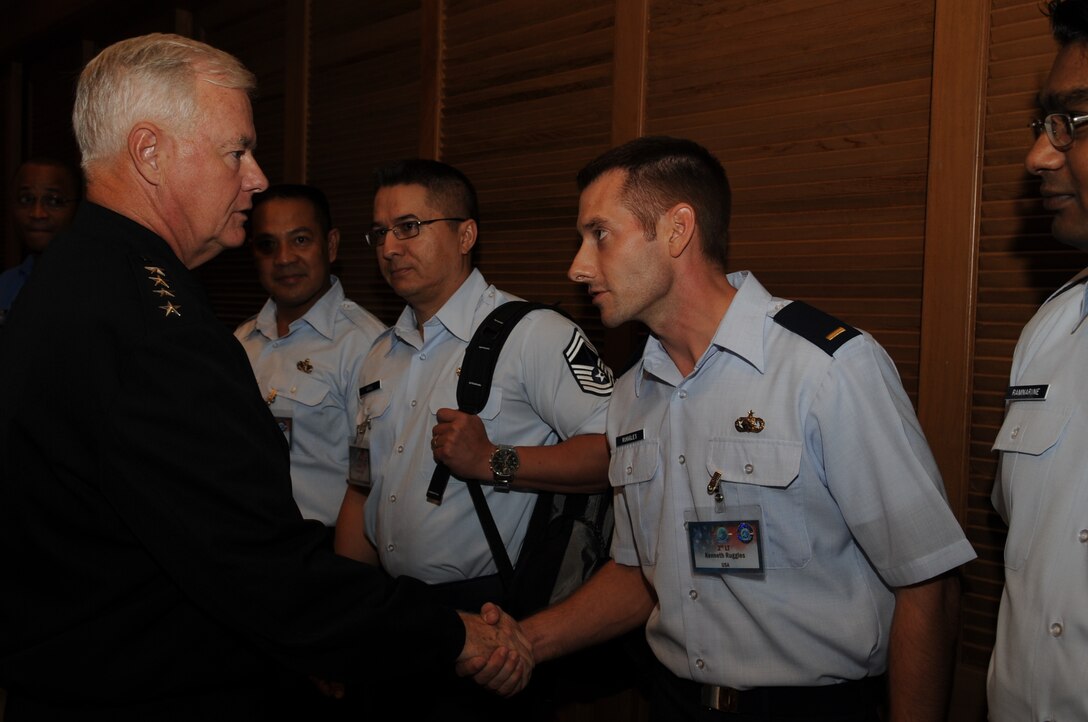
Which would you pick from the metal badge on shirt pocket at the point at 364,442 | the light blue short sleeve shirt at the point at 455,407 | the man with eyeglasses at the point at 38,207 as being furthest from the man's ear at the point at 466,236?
the man with eyeglasses at the point at 38,207

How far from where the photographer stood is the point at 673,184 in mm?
1822

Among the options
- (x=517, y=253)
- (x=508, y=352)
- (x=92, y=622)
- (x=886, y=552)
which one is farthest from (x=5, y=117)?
(x=886, y=552)

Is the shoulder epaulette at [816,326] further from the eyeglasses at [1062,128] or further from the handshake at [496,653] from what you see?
the handshake at [496,653]

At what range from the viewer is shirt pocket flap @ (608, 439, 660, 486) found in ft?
5.82

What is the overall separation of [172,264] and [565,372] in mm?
1051

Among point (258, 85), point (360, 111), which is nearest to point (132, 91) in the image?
point (360, 111)

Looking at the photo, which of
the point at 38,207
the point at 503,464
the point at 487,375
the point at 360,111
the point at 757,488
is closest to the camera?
the point at 757,488

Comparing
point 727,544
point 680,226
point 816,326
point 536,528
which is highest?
point 680,226

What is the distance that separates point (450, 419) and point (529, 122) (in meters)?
1.29

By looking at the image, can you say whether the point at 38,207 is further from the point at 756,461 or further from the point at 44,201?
the point at 756,461

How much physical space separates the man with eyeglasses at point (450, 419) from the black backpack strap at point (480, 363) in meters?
0.02

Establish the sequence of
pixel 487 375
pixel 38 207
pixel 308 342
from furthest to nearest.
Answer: pixel 38 207 < pixel 308 342 < pixel 487 375

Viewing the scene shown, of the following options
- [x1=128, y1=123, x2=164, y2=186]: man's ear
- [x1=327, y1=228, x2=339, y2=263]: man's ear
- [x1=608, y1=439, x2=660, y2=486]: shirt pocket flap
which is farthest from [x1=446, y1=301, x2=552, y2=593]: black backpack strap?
[x1=327, y1=228, x2=339, y2=263]: man's ear

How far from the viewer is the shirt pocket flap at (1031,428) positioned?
1376mm
